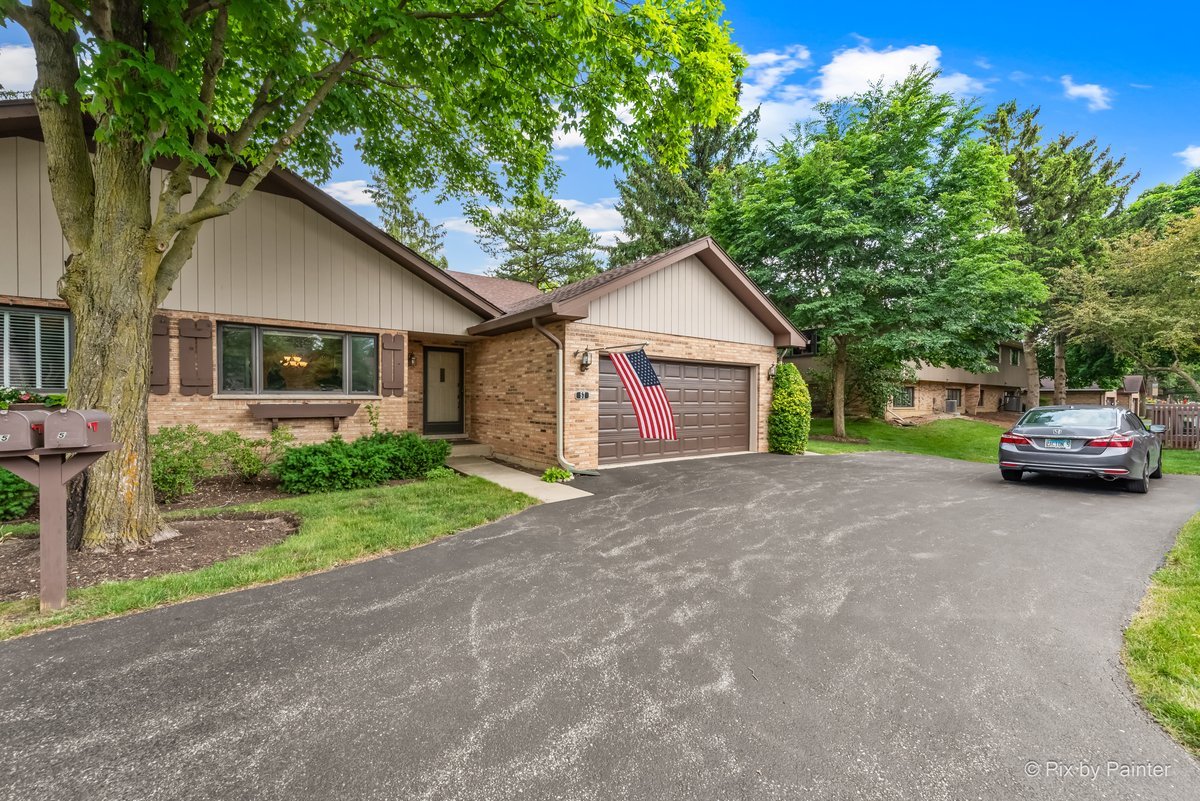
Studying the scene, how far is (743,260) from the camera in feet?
55.9

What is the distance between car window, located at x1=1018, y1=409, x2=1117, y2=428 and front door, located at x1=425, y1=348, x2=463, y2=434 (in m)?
11.5

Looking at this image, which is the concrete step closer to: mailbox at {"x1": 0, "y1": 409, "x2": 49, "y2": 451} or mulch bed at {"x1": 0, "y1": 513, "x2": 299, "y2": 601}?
mulch bed at {"x1": 0, "y1": 513, "x2": 299, "y2": 601}

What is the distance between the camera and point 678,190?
22156 millimetres

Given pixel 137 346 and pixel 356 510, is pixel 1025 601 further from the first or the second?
pixel 137 346

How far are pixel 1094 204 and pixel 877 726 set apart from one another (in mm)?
30141

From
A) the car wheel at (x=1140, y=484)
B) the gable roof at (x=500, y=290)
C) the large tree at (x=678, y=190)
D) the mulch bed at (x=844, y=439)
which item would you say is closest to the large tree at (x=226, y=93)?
the gable roof at (x=500, y=290)

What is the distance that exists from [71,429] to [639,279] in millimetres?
8720

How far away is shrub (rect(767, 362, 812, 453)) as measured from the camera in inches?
493

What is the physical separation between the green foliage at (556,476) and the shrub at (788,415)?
6.33 meters

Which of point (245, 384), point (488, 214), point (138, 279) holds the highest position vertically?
point (488, 214)

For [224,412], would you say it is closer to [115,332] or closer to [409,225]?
[115,332]

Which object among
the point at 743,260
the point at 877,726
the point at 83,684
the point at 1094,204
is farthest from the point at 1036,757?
the point at 1094,204

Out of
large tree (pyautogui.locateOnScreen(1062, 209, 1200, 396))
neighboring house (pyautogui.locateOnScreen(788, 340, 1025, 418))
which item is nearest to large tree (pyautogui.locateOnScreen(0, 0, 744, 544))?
neighboring house (pyautogui.locateOnScreen(788, 340, 1025, 418))

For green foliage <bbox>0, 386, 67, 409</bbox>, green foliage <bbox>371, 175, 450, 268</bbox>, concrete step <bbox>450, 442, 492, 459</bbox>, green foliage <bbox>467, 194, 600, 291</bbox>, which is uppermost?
green foliage <bbox>371, 175, 450, 268</bbox>
